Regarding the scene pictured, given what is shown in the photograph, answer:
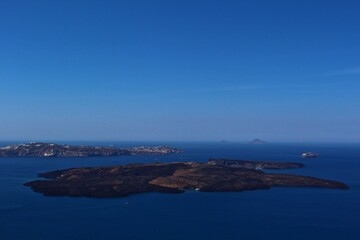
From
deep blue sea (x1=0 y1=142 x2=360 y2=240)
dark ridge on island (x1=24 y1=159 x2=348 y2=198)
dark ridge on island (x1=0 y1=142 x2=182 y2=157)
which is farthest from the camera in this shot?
dark ridge on island (x1=0 y1=142 x2=182 y2=157)

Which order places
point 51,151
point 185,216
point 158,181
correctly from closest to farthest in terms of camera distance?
→ 1. point 185,216
2. point 158,181
3. point 51,151

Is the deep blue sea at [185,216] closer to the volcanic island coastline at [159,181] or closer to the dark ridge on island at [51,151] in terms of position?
the volcanic island coastline at [159,181]

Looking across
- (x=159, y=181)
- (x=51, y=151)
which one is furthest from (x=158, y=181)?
(x=51, y=151)

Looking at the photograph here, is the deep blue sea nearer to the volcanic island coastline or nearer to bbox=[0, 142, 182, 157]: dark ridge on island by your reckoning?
the volcanic island coastline

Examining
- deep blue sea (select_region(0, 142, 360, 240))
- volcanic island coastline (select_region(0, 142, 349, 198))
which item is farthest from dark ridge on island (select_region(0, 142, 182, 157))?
deep blue sea (select_region(0, 142, 360, 240))

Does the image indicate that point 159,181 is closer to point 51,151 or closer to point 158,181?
point 158,181

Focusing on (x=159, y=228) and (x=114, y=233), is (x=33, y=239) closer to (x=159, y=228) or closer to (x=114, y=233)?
(x=114, y=233)

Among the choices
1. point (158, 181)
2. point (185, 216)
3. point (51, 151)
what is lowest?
point (185, 216)

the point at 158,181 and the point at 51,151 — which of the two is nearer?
the point at 158,181

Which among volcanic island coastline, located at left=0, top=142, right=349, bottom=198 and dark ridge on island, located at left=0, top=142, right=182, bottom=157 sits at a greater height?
dark ridge on island, located at left=0, top=142, right=182, bottom=157

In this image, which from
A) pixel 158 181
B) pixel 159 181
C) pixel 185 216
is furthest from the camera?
pixel 158 181

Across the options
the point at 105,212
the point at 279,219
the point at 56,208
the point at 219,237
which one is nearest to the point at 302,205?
the point at 279,219
